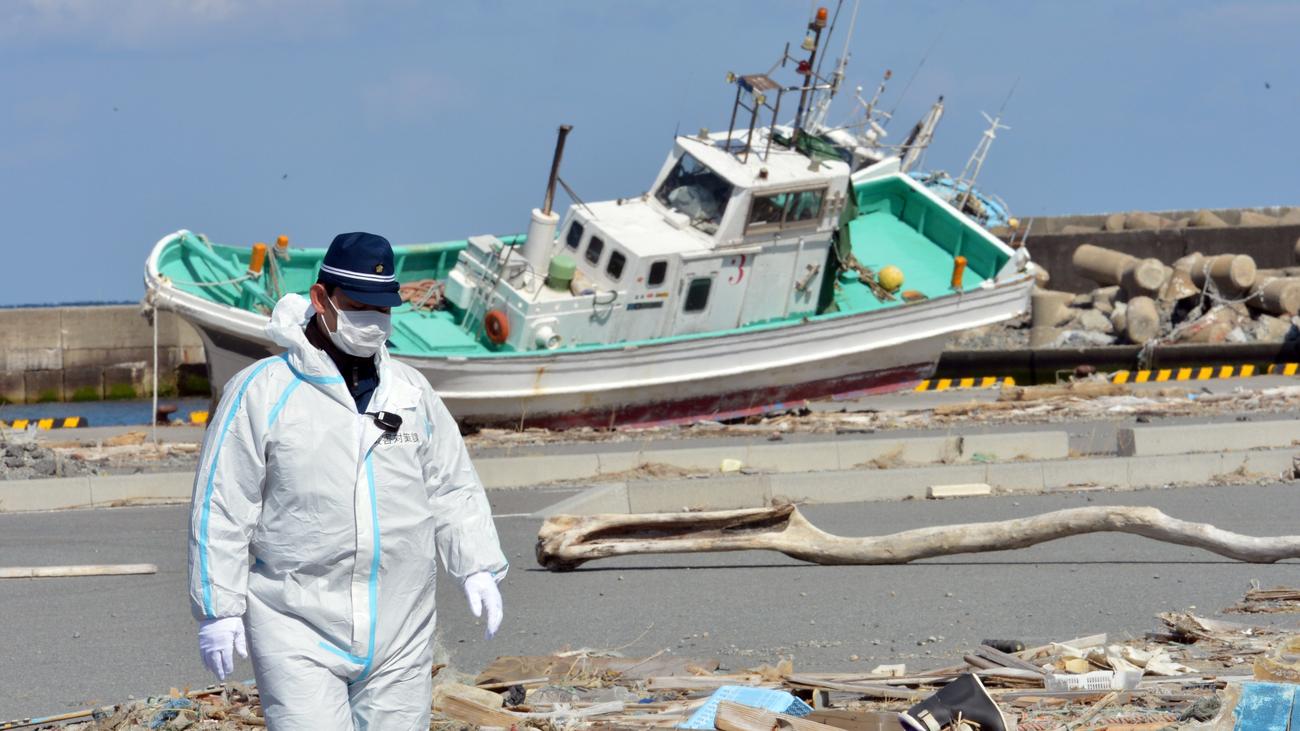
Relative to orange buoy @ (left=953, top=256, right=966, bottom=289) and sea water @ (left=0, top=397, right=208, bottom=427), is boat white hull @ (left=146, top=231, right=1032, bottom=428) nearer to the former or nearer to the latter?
orange buoy @ (left=953, top=256, right=966, bottom=289)

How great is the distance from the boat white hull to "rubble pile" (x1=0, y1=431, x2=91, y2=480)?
3.05 metres

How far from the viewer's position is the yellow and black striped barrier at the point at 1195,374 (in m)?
23.0

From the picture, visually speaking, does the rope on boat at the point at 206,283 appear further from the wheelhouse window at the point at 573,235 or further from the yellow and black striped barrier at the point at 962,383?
the yellow and black striped barrier at the point at 962,383

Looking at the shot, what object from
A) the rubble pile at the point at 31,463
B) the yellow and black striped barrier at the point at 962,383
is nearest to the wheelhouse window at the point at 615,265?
the rubble pile at the point at 31,463

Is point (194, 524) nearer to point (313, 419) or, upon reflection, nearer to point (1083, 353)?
point (313, 419)

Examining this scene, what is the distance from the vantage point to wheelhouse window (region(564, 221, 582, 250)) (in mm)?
19016

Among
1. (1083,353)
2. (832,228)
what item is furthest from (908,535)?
(1083,353)

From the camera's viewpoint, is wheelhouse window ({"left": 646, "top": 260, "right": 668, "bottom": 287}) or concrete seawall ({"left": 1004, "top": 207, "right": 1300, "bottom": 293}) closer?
wheelhouse window ({"left": 646, "top": 260, "right": 668, "bottom": 287})

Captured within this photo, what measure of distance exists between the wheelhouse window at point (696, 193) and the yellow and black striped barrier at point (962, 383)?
5.73m

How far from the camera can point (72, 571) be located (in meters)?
9.67

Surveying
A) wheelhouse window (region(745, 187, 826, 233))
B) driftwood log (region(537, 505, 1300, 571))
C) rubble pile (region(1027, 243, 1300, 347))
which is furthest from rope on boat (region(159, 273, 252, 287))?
rubble pile (region(1027, 243, 1300, 347))

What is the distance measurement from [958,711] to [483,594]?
80.2 inches

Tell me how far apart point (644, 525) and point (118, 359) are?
2285 cm

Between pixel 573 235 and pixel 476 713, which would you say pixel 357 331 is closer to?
pixel 476 713
